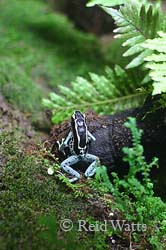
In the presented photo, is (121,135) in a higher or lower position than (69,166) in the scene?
higher

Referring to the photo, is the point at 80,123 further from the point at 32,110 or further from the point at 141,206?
the point at 32,110

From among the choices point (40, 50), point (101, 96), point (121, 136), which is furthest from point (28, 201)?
point (40, 50)

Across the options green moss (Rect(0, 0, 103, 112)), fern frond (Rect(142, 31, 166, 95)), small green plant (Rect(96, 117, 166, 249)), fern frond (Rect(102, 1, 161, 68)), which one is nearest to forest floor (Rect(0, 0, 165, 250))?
green moss (Rect(0, 0, 103, 112))

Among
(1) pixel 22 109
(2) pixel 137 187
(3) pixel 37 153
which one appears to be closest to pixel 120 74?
(1) pixel 22 109

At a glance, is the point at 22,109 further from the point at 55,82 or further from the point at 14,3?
the point at 14,3

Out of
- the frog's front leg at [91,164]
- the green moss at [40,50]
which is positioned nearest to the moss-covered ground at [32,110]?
the green moss at [40,50]

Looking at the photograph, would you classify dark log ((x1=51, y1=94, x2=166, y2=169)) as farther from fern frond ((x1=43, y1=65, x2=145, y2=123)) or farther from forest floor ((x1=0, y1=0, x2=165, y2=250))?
fern frond ((x1=43, y1=65, x2=145, y2=123))
